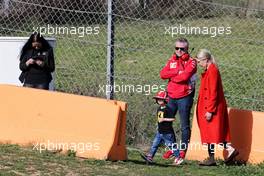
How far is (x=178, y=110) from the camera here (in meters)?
10.8

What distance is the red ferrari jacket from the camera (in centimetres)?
1059

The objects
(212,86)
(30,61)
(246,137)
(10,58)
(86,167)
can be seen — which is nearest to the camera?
(86,167)

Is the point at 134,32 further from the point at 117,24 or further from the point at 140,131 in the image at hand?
the point at 140,131

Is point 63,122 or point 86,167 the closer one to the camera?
point 86,167

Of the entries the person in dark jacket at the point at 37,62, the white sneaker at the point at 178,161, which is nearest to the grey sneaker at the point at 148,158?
the white sneaker at the point at 178,161

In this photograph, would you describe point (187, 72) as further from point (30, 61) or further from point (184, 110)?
point (30, 61)

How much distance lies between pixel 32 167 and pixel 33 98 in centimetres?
163

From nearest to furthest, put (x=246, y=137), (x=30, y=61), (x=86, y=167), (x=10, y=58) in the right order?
1. (x=86, y=167)
2. (x=246, y=137)
3. (x=30, y=61)
4. (x=10, y=58)

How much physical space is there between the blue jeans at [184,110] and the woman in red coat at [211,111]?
0.15 meters

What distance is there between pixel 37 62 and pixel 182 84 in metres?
2.41

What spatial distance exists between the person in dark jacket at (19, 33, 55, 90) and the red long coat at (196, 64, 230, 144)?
251 cm

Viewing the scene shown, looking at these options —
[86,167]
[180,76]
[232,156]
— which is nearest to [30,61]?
[180,76]

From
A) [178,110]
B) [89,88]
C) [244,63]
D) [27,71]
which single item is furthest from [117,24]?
A: [244,63]

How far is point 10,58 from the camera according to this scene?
42.7 ft
